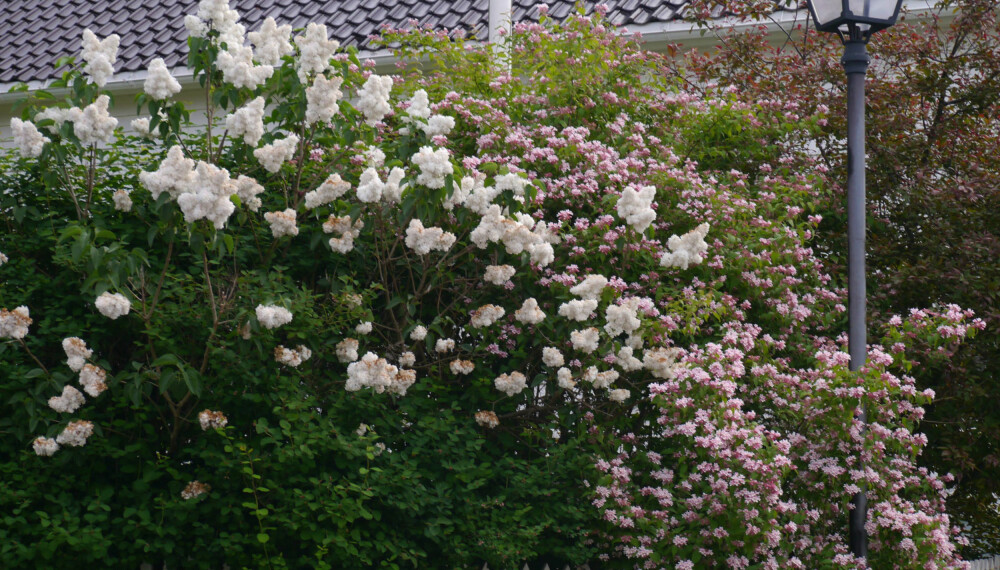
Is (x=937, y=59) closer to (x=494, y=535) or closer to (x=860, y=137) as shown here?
(x=860, y=137)

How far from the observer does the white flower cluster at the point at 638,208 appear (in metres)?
4.36

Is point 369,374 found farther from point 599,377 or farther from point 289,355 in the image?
point 599,377

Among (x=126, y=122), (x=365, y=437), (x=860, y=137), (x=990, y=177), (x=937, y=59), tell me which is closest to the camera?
(x=365, y=437)

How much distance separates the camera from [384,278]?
14.8 ft

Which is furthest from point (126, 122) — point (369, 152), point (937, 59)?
point (937, 59)

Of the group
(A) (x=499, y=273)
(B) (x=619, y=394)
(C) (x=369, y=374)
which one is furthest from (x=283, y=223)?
(B) (x=619, y=394)

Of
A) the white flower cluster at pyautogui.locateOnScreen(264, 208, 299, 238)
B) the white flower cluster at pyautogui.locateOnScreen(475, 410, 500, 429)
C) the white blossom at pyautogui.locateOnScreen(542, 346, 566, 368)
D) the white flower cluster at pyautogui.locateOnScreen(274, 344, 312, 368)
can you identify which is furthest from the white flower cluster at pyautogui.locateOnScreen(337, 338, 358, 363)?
the white blossom at pyautogui.locateOnScreen(542, 346, 566, 368)

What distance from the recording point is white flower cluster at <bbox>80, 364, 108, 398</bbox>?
3.76 metres

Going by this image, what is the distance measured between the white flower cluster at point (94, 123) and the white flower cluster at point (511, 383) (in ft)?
6.61

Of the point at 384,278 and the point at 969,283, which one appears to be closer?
the point at 384,278

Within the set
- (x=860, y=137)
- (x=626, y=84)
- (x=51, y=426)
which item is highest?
(x=860, y=137)

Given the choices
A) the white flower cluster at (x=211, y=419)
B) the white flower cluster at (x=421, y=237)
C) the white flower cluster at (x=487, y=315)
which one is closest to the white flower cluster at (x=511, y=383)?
the white flower cluster at (x=487, y=315)

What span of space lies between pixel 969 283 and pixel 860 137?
1.35m

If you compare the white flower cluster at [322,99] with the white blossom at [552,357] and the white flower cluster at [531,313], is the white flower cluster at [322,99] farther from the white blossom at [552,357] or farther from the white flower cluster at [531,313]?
the white blossom at [552,357]
